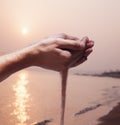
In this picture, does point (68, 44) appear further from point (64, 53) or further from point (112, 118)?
point (112, 118)

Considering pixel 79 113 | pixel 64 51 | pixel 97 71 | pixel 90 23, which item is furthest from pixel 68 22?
pixel 64 51

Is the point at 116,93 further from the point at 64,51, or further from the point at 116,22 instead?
the point at 64,51

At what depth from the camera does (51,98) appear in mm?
1008

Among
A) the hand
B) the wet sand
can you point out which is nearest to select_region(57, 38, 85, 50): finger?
the hand

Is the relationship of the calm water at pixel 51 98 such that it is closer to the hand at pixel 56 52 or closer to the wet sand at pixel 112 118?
the wet sand at pixel 112 118

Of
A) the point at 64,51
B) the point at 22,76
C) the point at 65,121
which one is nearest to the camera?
the point at 64,51

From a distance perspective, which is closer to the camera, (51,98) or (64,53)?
(64,53)

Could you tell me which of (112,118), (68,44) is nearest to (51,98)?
(112,118)

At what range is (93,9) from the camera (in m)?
1.02

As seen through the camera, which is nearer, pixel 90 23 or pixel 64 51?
pixel 64 51

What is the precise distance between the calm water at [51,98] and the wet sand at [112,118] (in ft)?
0.04

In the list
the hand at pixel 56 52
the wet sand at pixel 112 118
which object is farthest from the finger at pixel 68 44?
the wet sand at pixel 112 118

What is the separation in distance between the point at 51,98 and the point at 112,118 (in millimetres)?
191

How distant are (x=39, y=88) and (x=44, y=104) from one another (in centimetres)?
6
